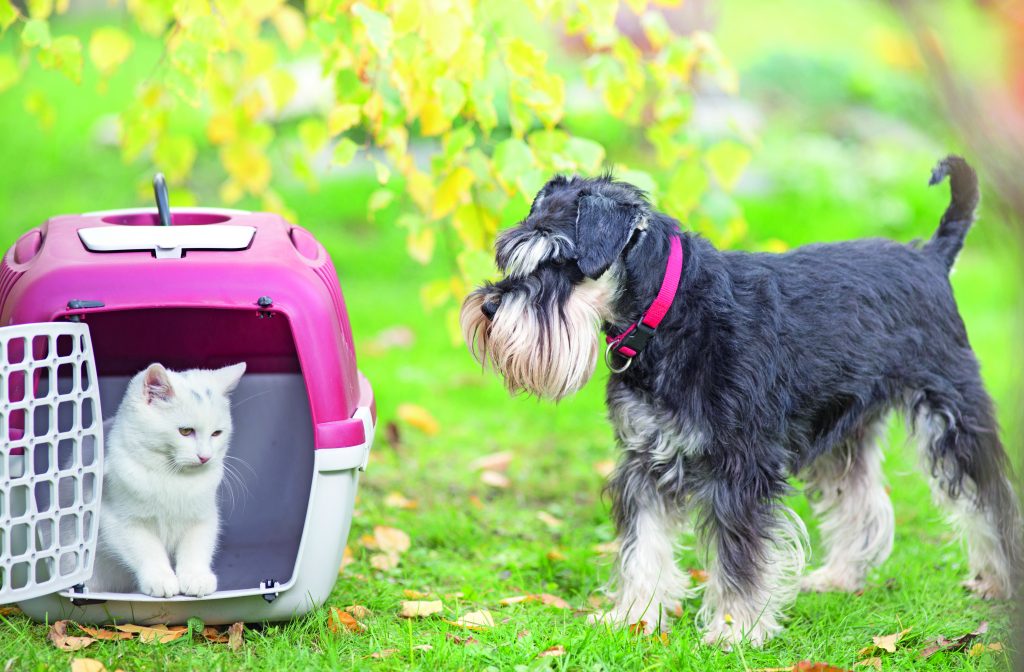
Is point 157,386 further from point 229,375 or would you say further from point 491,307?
point 491,307

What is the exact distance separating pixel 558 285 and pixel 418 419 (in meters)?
2.30

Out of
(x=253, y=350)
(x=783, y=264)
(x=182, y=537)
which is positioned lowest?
(x=182, y=537)

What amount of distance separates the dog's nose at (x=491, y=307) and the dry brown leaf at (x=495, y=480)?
1.62 meters

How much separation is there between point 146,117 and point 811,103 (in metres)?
7.63

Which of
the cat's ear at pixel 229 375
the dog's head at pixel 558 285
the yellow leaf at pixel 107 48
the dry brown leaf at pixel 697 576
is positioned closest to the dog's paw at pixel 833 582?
the dry brown leaf at pixel 697 576

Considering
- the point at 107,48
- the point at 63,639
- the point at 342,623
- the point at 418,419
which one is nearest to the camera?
the point at 63,639

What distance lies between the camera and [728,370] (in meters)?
2.95

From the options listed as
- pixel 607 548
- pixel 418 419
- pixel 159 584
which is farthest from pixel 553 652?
pixel 418 419

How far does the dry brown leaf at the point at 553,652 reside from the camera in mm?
2893

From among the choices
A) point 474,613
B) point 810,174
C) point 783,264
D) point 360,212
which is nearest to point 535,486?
point 474,613

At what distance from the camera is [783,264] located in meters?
3.22

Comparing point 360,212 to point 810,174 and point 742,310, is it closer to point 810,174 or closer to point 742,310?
point 810,174

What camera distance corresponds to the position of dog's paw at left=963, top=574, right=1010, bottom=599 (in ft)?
11.3

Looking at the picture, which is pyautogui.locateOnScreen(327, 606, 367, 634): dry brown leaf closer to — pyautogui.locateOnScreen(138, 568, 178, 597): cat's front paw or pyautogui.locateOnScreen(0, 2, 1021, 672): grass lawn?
pyautogui.locateOnScreen(0, 2, 1021, 672): grass lawn
